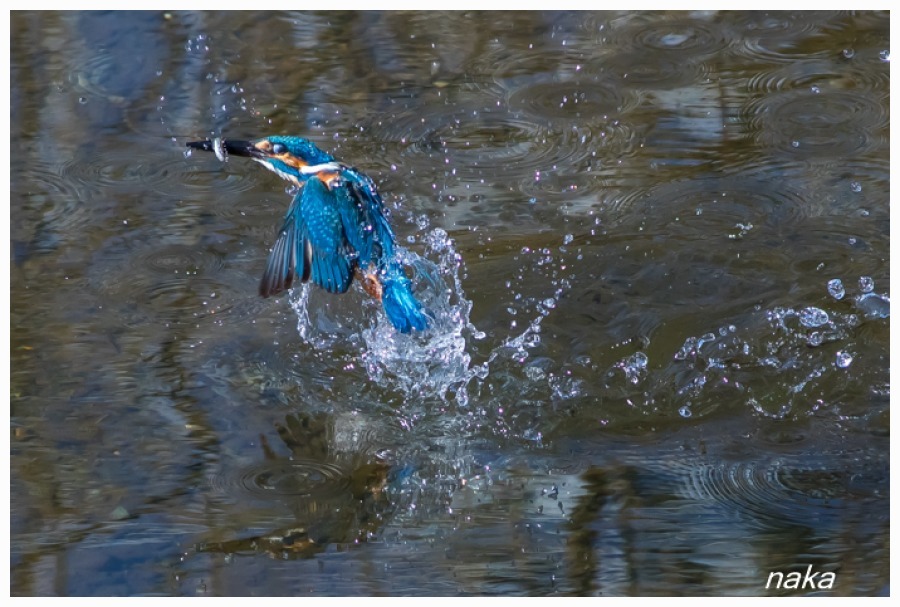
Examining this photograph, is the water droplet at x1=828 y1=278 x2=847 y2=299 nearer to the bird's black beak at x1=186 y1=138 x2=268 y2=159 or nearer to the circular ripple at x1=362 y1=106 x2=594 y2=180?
the circular ripple at x1=362 y1=106 x2=594 y2=180

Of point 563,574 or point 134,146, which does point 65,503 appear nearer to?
point 563,574

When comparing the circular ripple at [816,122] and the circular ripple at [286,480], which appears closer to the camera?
the circular ripple at [286,480]

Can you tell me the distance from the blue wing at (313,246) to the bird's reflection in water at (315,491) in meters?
0.40

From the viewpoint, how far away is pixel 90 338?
4.10 m

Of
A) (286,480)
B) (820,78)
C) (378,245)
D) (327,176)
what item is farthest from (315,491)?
(820,78)

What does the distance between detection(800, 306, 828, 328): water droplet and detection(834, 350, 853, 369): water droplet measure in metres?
0.15

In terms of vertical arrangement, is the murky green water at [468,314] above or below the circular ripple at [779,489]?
above

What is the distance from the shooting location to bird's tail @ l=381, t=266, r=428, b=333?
13.1 feet

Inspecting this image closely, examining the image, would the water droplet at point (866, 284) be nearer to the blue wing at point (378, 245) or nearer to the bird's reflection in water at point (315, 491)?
the blue wing at point (378, 245)

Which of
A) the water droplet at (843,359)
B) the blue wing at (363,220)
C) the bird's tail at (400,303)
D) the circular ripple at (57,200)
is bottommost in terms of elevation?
the water droplet at (843,359)

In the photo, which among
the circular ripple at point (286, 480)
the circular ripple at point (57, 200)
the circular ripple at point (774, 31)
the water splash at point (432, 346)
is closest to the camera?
the circular ripple at point (286, 480)

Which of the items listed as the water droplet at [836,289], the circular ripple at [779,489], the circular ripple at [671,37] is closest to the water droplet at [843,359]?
the water droplet at [836,289]

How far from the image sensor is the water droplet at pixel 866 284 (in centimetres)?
421

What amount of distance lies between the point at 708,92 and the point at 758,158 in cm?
47
